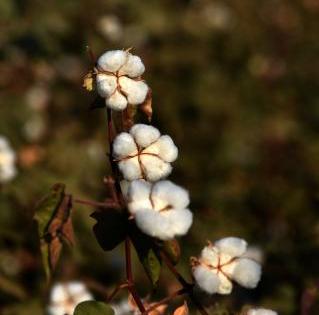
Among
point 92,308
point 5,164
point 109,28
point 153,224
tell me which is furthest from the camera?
point 109,28

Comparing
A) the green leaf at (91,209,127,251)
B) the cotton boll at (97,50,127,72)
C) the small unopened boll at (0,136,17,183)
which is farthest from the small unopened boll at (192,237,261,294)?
the small unopened boll at (0,136,17,183)

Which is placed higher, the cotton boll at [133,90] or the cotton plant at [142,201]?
the cotton boll at [133,90]

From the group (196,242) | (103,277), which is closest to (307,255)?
(196,242)

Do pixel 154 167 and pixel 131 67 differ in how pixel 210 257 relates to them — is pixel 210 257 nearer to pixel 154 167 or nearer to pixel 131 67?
pixel 154 167

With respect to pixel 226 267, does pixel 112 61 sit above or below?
above

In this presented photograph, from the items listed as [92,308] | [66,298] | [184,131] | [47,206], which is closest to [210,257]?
[92,308]

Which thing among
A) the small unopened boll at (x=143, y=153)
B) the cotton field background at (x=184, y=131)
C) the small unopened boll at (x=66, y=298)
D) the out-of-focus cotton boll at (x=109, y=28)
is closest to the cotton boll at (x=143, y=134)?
the small unopened boll at (x=143, y=153)

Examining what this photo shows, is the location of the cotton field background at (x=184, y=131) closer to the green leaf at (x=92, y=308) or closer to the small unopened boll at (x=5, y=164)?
the small unopened boll at (x=5, y=164)

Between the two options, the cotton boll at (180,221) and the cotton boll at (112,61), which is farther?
the cotton boll at (112,61)
